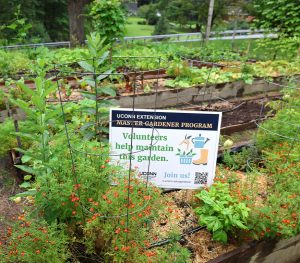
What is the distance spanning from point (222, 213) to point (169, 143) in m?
0.74

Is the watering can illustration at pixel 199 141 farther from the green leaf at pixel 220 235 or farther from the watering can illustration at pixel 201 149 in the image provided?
the green leaf at pixel 220 235

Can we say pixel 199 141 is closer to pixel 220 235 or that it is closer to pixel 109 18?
pixel 220 235

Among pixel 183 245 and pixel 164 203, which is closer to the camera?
pixel 164 203

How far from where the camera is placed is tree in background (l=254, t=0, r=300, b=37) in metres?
9.97

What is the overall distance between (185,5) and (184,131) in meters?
14.1

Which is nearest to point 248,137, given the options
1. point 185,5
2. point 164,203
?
point 164,203

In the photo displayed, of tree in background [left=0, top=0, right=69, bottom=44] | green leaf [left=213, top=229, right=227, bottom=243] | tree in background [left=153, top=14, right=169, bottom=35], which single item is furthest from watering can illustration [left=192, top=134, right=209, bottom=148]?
tree in background [left=153, top=14, right=169, bottom=35]

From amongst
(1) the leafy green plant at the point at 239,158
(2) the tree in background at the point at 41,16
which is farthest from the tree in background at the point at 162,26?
(1) the leafy green plant at the point at 239,158

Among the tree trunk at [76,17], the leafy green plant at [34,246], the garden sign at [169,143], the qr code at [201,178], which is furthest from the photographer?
the tree trunk at [76,17]

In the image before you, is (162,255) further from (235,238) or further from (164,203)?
(235,238)

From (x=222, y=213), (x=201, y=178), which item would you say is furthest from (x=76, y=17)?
(x=222, y=213)

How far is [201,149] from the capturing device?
279cm

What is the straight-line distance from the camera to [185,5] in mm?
15258

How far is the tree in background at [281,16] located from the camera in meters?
9.97
